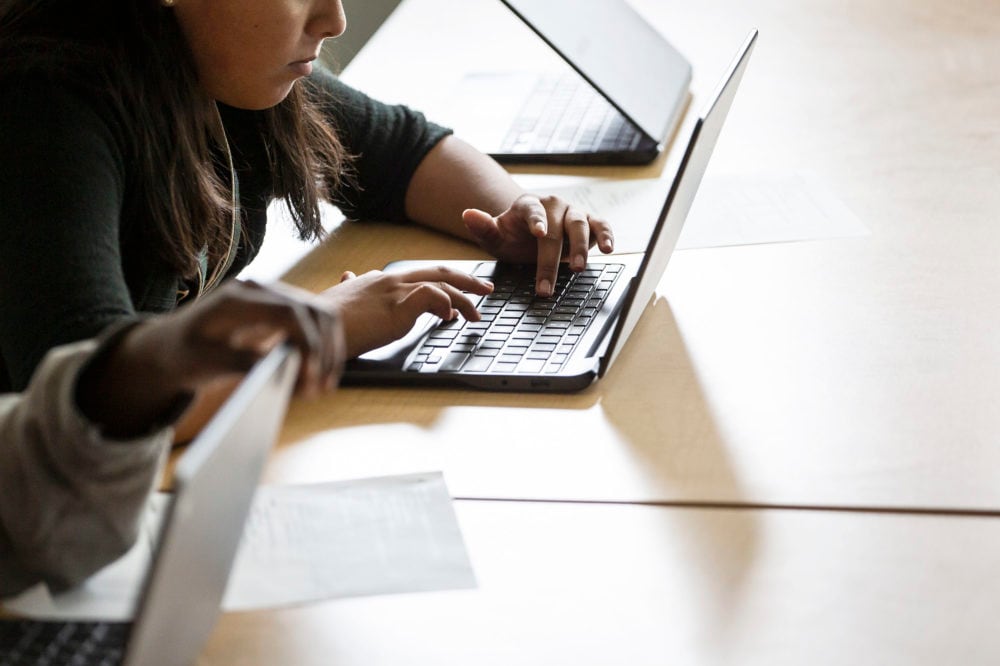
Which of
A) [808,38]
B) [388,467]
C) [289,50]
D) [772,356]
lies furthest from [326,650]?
[808,38]

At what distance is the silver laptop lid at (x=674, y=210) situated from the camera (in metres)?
0.97

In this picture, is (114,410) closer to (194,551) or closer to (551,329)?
(194,551)

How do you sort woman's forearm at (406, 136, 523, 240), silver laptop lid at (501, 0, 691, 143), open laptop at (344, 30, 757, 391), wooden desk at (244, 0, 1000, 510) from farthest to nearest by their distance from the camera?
silver laptop lid at (501, 0, 691, 143) → woman's forearm at (406, 136, 523, 240) → open laptop at (344, 30, 757, 391) → wooden desk at (244, 0, 1000, 510)

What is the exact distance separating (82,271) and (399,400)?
275 millimetres

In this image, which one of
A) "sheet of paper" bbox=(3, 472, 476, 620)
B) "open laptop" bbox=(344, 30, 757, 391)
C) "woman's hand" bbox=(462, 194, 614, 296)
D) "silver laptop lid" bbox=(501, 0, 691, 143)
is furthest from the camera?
"silver laptop lid" bbox=(501, 0, 691, 143)

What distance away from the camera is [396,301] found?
3.60 feet

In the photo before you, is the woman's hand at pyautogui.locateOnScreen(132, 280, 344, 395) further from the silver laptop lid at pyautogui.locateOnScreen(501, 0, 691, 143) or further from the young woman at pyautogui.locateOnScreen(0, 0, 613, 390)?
the silver laptop lid at pyautogui.locateOnScreen(501, 0, 691, 143)

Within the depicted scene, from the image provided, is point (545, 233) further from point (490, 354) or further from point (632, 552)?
point (632, 552)

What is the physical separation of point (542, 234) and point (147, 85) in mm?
395

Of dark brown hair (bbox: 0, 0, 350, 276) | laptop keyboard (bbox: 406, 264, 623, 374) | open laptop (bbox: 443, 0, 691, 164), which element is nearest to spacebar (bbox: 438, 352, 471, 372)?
laptop keyboard (bbox: 406, 264, 623, 374)

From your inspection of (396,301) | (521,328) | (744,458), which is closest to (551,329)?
(521,328)

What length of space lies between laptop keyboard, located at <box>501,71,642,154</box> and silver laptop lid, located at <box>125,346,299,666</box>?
0.97m

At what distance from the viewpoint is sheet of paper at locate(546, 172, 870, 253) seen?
1279 mm

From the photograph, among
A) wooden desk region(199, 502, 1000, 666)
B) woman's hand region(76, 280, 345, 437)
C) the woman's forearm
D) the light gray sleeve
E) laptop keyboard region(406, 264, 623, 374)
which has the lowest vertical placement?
the woman's forearm
